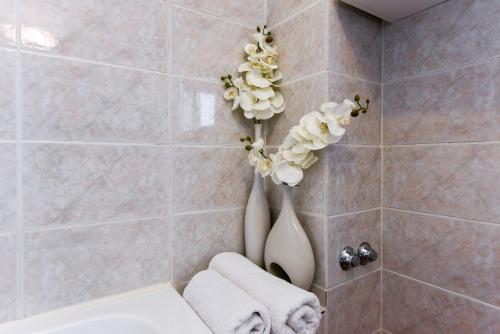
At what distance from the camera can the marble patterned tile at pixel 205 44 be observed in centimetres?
83

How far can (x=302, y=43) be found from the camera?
849 mm

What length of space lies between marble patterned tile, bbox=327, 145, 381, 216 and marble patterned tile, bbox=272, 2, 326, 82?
262 mm

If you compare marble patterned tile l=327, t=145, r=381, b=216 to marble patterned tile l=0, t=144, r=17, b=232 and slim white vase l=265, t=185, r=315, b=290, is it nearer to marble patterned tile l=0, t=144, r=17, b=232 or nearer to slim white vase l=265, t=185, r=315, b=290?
slim white vase l=265, t=185, r=315, b=290

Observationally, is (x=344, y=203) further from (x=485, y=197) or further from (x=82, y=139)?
(x=82, y=139)

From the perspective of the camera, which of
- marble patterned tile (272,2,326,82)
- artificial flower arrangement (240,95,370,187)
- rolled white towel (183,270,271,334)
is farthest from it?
marble patterned tile (272,2,326,82)

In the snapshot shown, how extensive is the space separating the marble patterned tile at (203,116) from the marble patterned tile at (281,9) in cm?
31

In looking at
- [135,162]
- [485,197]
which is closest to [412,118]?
[485,197]

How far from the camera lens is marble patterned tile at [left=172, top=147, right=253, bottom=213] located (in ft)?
2.73

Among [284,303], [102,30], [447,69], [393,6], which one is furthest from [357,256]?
[102,30]

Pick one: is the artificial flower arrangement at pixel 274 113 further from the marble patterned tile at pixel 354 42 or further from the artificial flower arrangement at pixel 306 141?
the marble patterned tile at pixel 354 42

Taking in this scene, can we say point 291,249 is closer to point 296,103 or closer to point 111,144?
point 296,103

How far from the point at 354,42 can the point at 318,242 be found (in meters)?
0.62

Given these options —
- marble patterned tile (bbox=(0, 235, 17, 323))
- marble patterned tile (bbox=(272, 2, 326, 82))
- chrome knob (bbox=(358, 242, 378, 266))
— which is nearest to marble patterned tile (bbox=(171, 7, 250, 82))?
marble patterned tile (bbox=(272, 2, 326, 82))

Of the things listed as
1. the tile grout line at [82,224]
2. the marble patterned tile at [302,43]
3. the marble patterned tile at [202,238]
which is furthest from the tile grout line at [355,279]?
the marble patterned tile at [302,43]
